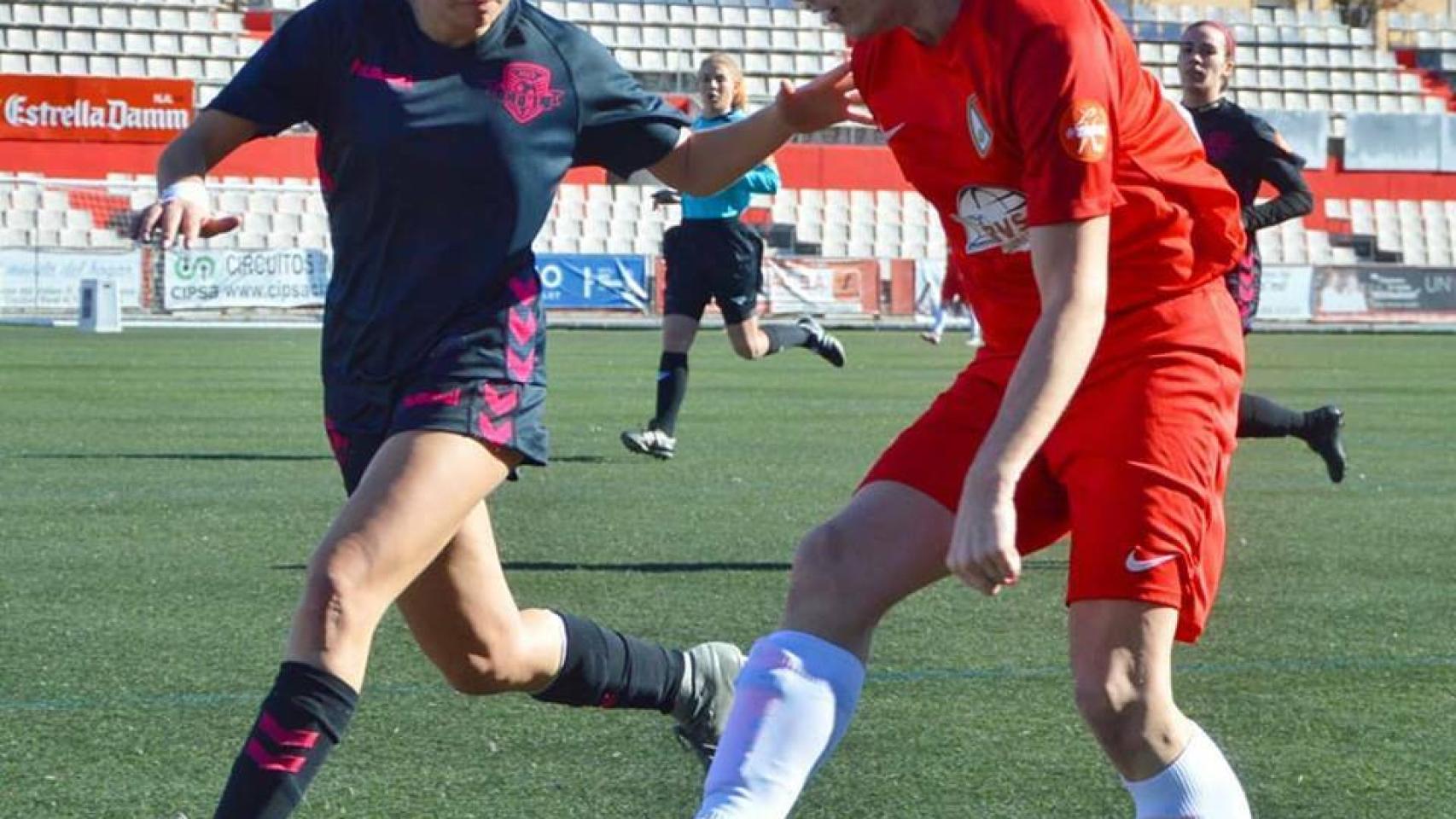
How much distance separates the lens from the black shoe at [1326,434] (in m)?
9.73

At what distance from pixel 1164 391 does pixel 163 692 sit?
3.05 meters

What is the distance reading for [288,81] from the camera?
4.45m

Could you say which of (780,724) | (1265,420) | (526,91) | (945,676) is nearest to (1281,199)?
(1265,420)

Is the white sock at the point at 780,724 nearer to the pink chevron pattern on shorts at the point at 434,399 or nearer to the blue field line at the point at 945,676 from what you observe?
the pink chevron pattern on shorts at the point at 434,399

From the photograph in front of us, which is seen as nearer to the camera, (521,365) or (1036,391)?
(1036,391)

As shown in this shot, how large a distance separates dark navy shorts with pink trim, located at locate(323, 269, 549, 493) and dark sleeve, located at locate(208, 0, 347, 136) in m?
0.50

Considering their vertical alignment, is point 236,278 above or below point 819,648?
below

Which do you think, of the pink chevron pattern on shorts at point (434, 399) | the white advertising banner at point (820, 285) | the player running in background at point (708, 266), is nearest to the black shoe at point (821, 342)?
the player running in background at point (708, 266)

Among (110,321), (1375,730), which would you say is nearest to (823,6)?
(1375,730)

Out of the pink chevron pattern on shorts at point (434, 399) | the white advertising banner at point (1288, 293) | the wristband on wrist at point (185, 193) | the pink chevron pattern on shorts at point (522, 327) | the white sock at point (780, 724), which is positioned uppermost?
the wristband on wrist at point (185, 193)

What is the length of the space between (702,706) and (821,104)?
51.2 inches

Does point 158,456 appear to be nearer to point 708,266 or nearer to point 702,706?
point 708,266

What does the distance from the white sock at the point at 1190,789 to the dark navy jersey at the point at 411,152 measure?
1.51m

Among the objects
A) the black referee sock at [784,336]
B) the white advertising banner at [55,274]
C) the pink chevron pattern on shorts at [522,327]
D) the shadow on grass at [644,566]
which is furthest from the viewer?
the white advertising banner at [55,274]
